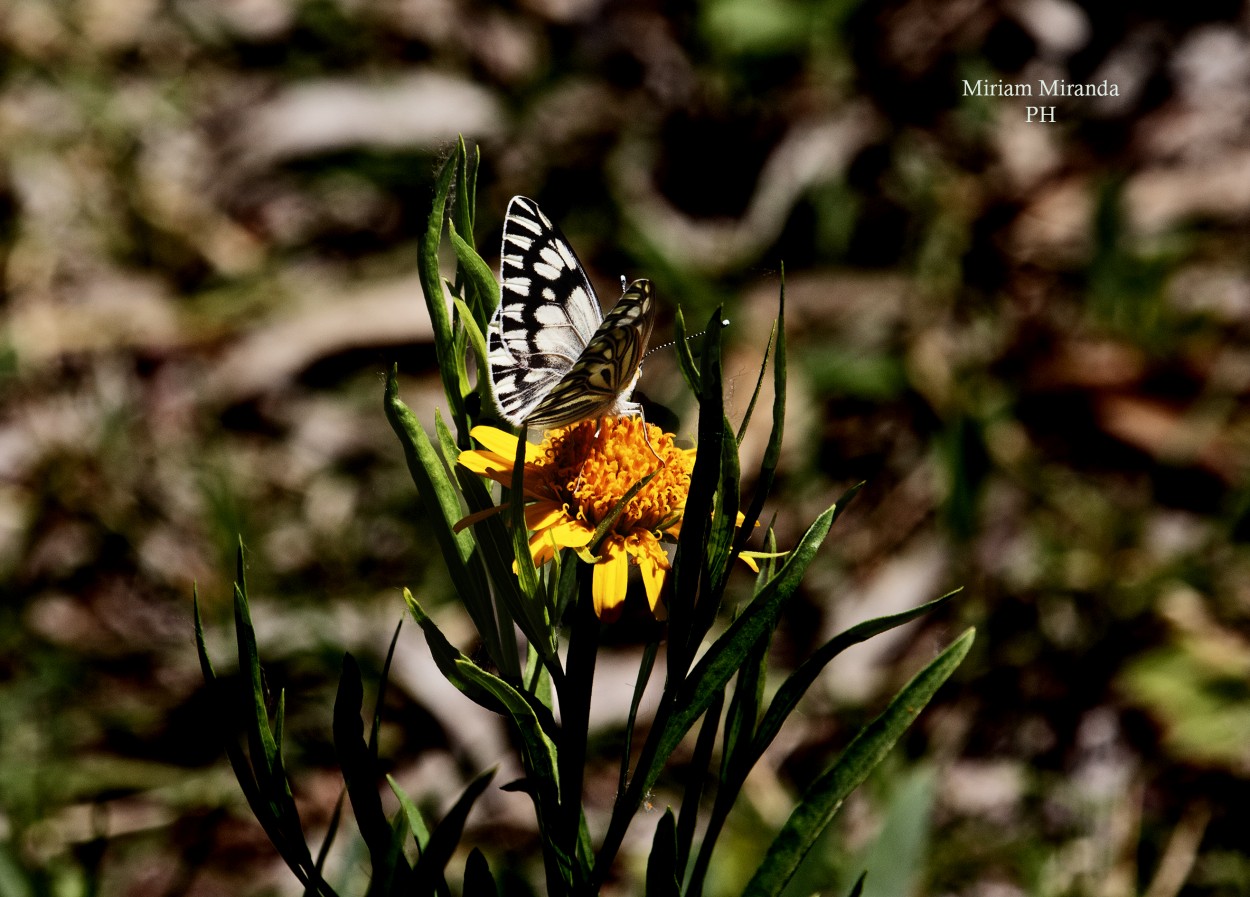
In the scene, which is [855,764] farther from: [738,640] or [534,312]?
[534,312]

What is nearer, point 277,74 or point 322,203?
point 322,203

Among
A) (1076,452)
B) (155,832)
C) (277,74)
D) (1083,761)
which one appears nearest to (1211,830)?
(1083,761)

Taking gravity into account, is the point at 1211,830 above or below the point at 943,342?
below

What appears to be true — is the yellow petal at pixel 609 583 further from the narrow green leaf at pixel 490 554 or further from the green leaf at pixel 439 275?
the green leaf at pixel 439 275

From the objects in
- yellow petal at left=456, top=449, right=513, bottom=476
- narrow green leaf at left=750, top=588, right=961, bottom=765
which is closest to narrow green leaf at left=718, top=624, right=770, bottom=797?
narrow green leaf at left=750, top=588, right=961, bottom=765

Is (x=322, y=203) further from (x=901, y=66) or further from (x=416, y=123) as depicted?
(x=901, y=66)

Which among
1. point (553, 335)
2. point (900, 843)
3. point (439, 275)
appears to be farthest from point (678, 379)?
point (439, 275)
